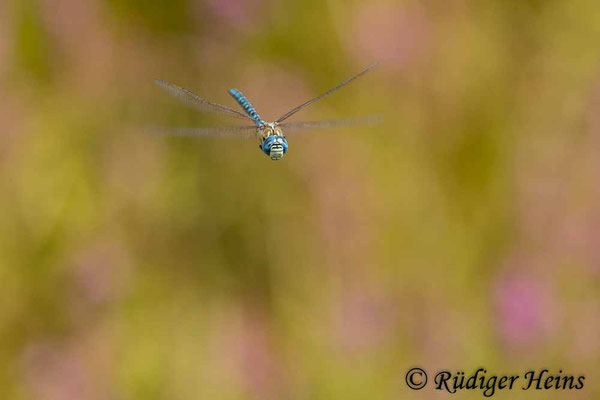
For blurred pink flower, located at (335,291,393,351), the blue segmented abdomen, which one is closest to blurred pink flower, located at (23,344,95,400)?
blurred pink flower, located at (335,291,393,351)

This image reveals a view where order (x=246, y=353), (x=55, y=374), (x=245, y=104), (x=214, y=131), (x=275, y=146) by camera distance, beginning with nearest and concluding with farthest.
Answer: (x=214, y=131), (x=275, y=146), (x=245, y=104), (x=55, y=374), (x=246, y=353)

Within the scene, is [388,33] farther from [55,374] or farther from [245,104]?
[55,374]

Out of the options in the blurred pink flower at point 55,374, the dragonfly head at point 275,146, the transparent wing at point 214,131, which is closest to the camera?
the transparent wing at point 214,131

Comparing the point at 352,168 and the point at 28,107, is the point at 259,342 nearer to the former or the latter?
the point at 352,168

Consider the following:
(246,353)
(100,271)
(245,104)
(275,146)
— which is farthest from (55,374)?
(275,146)

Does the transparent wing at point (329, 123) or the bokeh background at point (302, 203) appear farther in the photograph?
the bokeh background at point (302, 203)

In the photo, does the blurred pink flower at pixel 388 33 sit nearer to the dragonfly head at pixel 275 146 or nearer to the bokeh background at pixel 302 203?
the bokeh background at pixel 302 203

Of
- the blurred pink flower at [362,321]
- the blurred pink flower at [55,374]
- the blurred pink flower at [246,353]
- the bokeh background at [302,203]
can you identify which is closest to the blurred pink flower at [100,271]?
the bokeh background at [302,203]

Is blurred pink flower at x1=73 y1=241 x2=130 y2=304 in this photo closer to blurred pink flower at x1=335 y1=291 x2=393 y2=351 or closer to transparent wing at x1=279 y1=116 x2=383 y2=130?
blurred pink flower at x1=335 y1=291 x2=393 y2=351
